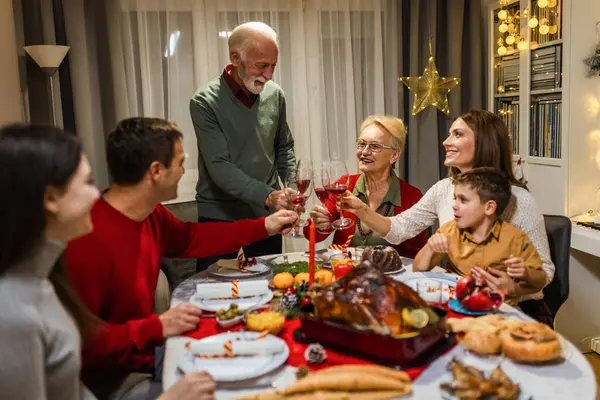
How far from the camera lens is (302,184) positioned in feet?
6.41

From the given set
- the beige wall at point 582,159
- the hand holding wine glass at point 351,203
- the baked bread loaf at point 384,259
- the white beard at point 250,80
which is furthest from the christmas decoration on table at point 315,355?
the beige wall at point 582,159

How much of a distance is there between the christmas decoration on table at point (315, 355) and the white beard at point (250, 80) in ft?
5.33

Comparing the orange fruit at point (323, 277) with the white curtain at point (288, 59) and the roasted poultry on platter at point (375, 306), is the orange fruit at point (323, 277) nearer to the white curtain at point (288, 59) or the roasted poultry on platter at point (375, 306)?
the roasted poultry on platter at point (375, 306)

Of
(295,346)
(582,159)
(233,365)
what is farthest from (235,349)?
(582,159)

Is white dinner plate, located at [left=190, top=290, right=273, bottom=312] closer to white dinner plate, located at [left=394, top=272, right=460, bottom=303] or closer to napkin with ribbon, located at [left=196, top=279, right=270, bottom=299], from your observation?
napkin with ribbon, located at [left=196, top=279, right=270, bottom=299]

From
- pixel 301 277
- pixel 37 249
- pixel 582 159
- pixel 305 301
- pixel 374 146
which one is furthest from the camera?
pixel 582 159

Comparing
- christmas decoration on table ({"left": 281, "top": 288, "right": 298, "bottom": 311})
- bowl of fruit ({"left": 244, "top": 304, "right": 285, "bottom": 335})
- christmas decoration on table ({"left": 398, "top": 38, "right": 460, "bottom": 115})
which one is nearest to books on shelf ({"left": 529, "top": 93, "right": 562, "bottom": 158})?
christmas decoration on table ({"left": 398, "top": 38, "right": 460, "bottom": 115})

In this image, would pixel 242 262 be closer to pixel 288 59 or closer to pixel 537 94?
A: pixel 288 59

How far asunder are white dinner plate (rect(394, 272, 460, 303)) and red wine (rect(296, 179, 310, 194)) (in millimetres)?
437

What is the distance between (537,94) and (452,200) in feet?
4.71

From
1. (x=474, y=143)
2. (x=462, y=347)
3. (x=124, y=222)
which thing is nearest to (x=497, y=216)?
(x=474, y=143)

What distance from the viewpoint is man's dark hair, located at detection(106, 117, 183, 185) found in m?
1.60

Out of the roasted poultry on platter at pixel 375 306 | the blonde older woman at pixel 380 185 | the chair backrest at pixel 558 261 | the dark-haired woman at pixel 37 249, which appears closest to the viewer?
the dark-haired woman at pixel 37 249

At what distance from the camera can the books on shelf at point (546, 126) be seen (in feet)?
10.4
